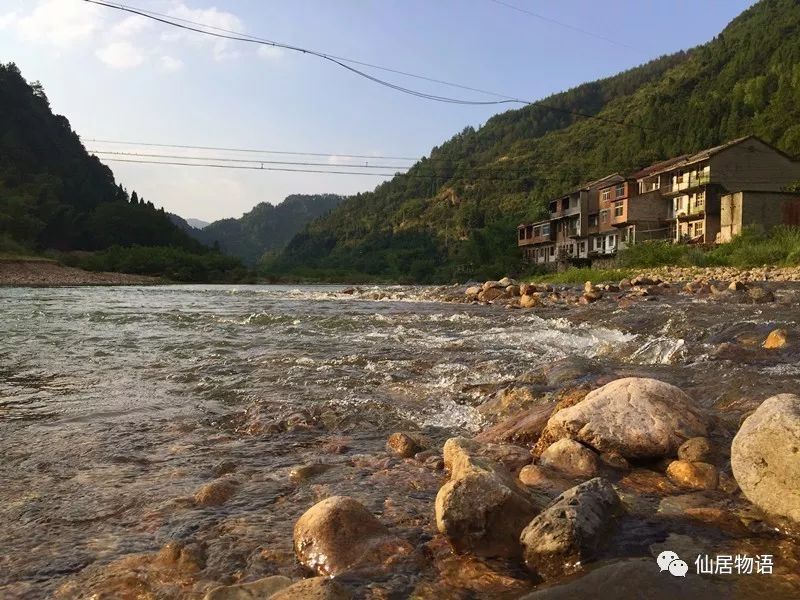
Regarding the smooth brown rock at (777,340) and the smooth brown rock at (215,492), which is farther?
the smooth brown rock at (777,340)

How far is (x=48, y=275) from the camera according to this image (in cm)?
5334

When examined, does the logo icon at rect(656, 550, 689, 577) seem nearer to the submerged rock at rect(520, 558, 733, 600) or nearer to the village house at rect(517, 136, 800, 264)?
the submerged rock at rect(520, 558, 733, 600)

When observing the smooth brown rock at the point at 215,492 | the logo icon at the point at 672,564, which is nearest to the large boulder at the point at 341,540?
the smooth brown rock at the point at 215,492

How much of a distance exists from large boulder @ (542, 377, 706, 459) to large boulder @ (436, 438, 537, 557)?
4.03 feet

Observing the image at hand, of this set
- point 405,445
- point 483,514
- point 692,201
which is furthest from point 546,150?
point 483,514

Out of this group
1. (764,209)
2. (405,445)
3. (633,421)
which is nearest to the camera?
(633,421)

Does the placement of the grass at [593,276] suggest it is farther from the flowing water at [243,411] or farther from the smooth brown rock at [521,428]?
the smooth brown rock at [521,428]

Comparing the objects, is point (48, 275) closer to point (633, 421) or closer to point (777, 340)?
point (777, 340)

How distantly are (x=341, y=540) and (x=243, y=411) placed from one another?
3181 millimetres

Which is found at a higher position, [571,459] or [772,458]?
[772,458]

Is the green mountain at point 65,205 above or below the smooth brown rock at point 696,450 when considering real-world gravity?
above

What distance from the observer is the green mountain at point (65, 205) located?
71688mm

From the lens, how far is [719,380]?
6.03 meters

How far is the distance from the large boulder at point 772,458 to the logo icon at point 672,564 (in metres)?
0.74
